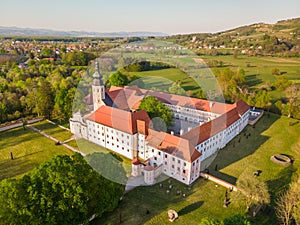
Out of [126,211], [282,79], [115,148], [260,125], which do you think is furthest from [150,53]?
[126,211]

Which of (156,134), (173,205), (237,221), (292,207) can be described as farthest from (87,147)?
(292,207)

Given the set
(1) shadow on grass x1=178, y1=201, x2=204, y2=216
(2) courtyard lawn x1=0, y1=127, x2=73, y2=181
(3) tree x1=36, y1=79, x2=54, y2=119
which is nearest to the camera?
(1) shadow on grass x1=178, y1=201, x2=204, y2=216

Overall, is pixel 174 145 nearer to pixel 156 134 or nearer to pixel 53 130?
pixel 156 134

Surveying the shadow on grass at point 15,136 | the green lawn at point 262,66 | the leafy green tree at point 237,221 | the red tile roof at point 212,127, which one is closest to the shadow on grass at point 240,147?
the red tile roof at point 212,127

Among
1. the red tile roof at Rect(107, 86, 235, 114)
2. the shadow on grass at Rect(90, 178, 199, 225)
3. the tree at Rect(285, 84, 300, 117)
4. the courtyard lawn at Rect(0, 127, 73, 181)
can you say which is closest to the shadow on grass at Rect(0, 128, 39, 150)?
the courtyard lawn at Rect(0, 127, 73, 181)

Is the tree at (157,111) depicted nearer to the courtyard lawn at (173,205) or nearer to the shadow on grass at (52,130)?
the courtyard lawn at (173,205)

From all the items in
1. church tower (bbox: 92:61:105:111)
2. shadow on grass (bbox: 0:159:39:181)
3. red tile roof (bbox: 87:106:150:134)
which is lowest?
shadow on grass (bbox: 0:159:39:181)

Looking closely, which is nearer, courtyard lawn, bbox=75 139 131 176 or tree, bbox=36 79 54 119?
courtyard lawn, bbox=75 139 131 176

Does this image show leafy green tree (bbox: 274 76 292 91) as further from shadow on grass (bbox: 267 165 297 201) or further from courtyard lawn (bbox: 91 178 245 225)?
courtyard lawn (bbox: 91 178 245 225)
